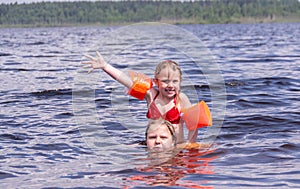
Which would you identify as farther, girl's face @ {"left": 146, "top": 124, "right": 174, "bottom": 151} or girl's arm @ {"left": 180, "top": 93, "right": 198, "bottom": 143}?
girl's arm @ {"left": 180, "top": 93, "right": 198, "bottom": 143}

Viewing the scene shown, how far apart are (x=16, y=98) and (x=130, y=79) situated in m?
7.48

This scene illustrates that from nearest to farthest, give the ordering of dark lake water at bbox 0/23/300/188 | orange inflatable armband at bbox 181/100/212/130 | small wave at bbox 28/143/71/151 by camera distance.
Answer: dark lake water at bbox 0/23/300/188 → orange inflatable armband at bbox 181/100/212/130 → small wave at bbox 28/143/71/151

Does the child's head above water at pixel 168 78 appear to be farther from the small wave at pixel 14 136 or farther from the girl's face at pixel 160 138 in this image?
the small wave at pixel 14 136

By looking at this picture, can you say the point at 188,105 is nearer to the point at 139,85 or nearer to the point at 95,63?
the point at 139,85

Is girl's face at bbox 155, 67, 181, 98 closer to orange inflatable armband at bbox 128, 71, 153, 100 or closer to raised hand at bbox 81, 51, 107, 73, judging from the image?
orange inflatable armband at bbox 128, 71, 153, 100

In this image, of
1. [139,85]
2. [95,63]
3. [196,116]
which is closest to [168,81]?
[139,85]

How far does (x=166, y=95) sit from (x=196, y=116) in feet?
1.73

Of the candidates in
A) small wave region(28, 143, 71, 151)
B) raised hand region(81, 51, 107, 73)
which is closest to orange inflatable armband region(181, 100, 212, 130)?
raised hand region(81, 51, 107, 73)

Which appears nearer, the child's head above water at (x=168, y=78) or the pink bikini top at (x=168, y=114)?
the child's head above water at (x=168, y=78)

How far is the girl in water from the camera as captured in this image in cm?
839

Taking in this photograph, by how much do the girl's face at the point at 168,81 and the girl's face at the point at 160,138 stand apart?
19.5 inches

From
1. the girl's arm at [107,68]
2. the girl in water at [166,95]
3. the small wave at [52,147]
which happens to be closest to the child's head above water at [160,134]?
the girl in water at [166,95]

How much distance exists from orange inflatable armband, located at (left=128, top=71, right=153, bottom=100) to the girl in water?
0.6 inches

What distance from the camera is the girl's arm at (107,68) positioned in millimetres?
7863
